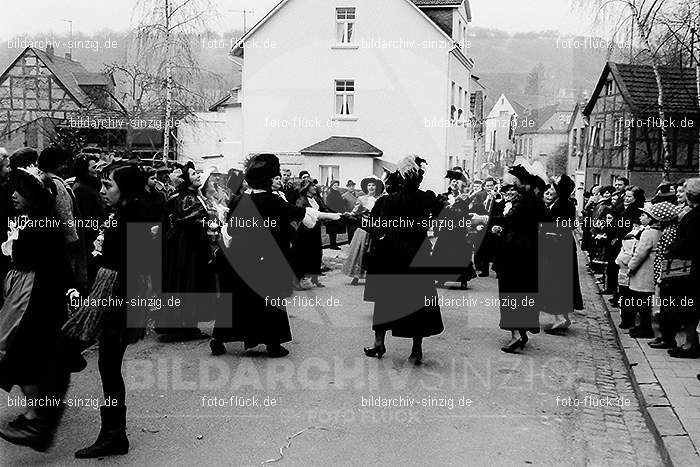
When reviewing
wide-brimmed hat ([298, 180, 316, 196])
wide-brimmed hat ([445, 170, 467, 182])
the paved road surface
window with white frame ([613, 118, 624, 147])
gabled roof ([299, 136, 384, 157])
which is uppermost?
window with white frame ([613, 118, 624, 147])

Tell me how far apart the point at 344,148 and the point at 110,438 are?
2846cm

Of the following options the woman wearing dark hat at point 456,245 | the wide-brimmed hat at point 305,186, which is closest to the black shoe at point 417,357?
the woman wearing dark hat at point 456,245

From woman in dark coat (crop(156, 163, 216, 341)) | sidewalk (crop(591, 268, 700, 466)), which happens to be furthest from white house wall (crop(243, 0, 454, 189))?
woman in dark coat (crop(156, 163, 216, 341))

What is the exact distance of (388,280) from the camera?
326 inches

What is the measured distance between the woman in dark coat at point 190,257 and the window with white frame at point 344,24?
26.1 m

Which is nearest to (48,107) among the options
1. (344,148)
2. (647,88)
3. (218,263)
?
(344,148)

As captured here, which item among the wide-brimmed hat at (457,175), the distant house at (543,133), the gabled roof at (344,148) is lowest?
the wide-brimmed hat at (457,175)

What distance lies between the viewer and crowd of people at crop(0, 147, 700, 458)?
5.51m

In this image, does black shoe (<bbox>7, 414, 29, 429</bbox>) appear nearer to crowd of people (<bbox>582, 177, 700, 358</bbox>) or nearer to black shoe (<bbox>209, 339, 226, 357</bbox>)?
black shoe (<bbox>209, 339, 226, 357</bbox>)

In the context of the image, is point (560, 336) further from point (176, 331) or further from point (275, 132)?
point (275, 132)

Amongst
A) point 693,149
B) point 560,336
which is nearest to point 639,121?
point 693,149

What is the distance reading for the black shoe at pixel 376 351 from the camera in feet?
27.7

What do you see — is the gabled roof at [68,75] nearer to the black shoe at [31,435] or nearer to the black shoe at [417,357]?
the black shoe at [417,357]

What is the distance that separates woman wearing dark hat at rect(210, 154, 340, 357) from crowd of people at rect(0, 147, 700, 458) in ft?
0.05
